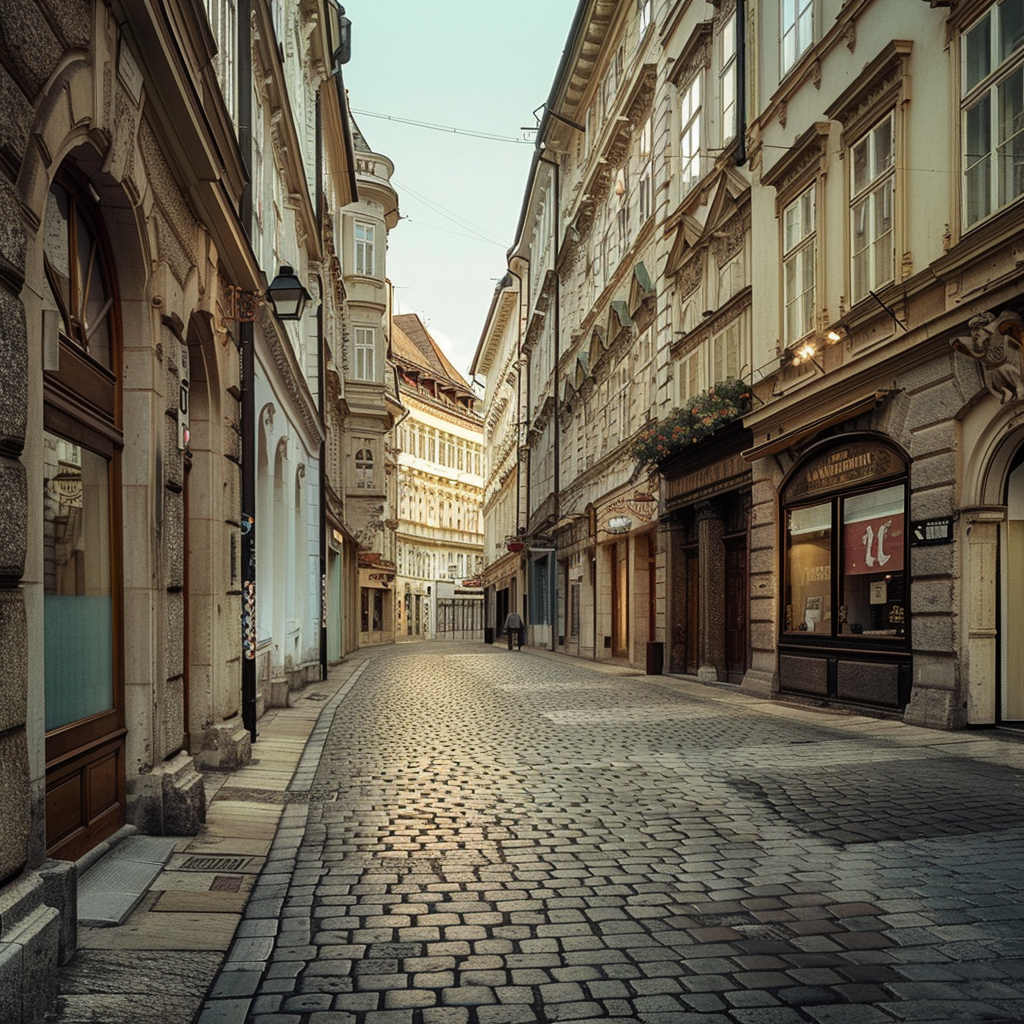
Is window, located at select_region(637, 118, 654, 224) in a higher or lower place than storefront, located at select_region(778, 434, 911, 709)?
higher

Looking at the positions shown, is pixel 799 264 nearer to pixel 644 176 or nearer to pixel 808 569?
pixel 808 569

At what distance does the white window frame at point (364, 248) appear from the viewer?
4366 cm

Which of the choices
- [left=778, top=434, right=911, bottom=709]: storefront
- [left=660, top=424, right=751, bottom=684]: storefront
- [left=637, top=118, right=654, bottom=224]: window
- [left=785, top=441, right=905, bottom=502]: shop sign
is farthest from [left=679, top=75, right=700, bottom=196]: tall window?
[left=778, top=434, right=911, bottom=709]: storefront

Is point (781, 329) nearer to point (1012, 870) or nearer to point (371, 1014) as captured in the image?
point (1012, 870)

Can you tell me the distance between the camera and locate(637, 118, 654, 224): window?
80.4 feet

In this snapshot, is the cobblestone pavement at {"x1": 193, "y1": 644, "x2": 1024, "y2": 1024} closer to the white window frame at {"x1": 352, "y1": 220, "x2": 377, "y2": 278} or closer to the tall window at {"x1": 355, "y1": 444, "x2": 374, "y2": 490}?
the tall window at {"x1": 355, "y1": 444, "x2": 374, "y2": 490}

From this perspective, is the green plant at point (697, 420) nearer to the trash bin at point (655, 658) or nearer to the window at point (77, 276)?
the trash bin at point (655, 658)

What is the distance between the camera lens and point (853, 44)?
13.9 metres

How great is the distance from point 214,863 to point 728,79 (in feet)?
53.1

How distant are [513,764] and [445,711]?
5247mm

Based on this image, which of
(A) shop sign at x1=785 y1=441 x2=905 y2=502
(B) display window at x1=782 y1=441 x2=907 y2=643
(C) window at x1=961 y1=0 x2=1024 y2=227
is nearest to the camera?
(C) window at x1=961 y1=0 x2=1024 y2=227

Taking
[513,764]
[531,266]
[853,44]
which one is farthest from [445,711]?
[531,266]

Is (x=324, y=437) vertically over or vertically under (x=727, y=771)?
over

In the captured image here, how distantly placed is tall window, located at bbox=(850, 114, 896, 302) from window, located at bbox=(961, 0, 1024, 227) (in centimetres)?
151
